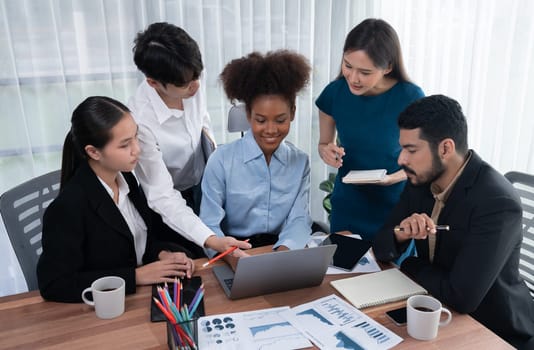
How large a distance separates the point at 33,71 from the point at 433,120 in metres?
2.07

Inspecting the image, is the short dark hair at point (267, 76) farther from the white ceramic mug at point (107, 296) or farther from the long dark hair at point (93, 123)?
the white ceramic mug at point (107, 296)

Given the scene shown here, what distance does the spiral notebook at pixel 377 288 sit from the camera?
131cm

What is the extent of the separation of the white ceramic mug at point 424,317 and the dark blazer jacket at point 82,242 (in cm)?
75

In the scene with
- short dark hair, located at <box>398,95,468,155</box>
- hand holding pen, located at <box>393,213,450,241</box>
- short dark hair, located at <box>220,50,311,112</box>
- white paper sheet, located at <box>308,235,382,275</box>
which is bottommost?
white paper sheet, located at <box>308,235,382,275</box>

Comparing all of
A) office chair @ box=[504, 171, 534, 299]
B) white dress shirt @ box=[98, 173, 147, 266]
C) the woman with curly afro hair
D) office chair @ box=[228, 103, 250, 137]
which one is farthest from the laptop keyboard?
office chair @ box=[228, 103, 250, 137]

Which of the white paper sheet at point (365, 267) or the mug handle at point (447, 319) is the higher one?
the mug handle at point (447, 319)

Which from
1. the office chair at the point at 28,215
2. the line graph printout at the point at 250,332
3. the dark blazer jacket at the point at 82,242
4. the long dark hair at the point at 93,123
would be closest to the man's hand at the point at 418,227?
the line graph printout at the point at 250,332

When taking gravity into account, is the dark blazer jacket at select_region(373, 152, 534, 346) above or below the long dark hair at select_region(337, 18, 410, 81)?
below

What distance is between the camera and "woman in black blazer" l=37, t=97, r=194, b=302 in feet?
4.36

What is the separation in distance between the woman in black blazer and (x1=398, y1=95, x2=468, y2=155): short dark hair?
0.81 m

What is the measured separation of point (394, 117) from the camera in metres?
1.88

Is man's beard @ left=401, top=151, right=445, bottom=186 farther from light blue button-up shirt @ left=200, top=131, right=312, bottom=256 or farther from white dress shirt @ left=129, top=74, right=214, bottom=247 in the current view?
white dress shirt @ left=129, top=74, right=214, bottom=247

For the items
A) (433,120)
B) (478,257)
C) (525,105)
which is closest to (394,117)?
(433,120)

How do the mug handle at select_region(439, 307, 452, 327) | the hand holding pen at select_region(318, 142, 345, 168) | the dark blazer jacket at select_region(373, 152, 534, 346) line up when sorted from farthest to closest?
1. the hand holding pen at select_region(318, 142, 345, 168)
2. the dark blazer jacket at select_region(373, 152, 534, 346)
3. the mug handle at select_region(439, 307, 452, 327)
